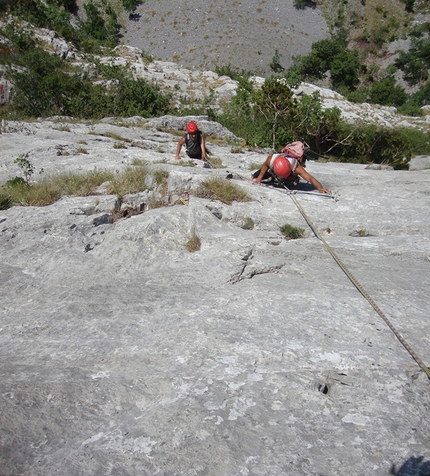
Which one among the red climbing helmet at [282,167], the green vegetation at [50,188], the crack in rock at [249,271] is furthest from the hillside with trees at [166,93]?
the crack in rock at [249,271]

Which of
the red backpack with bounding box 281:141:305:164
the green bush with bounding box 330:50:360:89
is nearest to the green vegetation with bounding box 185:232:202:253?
the red backpack with bounding box 281:141:305:164

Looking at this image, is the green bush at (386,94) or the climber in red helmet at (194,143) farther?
the green bush at (386,94)

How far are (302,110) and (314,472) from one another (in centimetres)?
1436

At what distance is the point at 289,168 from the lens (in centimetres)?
634

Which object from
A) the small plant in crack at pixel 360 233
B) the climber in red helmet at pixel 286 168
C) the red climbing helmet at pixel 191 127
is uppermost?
the red climbing helmet at pixel 191 127

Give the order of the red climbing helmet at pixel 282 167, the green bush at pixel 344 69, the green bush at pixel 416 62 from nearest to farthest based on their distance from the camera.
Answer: the red climbing helmet at pixel 282 167, the green bush at pixel 344 69, the green bush at pixel 416 62

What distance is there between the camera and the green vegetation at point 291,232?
16.5 ft

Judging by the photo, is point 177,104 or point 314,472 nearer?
point 314,472

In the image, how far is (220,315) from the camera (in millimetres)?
3297

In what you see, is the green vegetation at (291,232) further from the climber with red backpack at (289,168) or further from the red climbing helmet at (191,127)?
the red climbing helmet at (191,127)

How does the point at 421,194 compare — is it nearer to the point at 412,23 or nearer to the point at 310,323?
the point at 310,323

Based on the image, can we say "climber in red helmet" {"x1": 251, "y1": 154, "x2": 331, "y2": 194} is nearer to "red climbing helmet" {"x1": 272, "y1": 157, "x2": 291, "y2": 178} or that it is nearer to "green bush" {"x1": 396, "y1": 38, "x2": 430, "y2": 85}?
"red climbing helmet" {"x1": 272, "y1": 157, "x2": 291, "y2": 178}

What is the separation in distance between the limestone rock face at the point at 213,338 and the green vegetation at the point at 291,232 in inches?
3.0

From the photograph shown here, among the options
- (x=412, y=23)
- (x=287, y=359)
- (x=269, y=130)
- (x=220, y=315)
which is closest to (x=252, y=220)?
(x=220, y=315)
